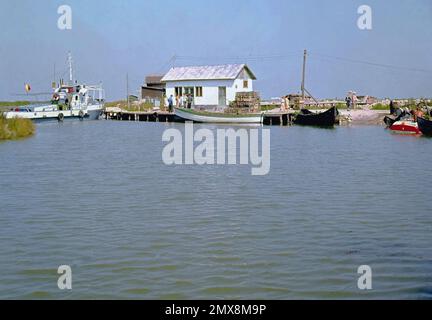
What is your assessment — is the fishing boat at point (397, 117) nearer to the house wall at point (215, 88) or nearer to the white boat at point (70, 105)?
the house wall at point (215, 88)

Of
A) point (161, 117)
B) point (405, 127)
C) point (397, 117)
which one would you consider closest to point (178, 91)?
point (161, 117)

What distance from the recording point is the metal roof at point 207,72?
186ft

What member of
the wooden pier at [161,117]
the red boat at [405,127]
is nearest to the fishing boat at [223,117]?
the wooden pier at [161,117]

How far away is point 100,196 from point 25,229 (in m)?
3.88

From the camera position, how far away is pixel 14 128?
36906 mm

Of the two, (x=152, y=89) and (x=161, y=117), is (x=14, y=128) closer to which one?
(x=161, y=117)

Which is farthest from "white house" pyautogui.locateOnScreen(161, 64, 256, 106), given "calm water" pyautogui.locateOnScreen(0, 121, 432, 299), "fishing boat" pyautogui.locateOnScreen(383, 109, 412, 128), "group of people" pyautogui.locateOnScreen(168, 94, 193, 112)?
"calm water" pyautogui.locateOnScreen(0, 121, 432, 299)

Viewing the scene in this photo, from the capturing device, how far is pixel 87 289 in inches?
336

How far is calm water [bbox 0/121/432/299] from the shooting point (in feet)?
28.6

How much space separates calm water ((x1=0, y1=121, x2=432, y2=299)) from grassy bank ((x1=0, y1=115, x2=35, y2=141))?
13.8m

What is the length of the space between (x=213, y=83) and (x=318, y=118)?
1217cm

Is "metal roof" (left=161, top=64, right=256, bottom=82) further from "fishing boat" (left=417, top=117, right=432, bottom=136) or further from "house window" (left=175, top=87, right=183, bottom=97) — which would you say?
"fishing boat" (left=417, top=117, right=432, bottom=136)

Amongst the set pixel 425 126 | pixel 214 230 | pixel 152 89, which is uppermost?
pixel 152 89
